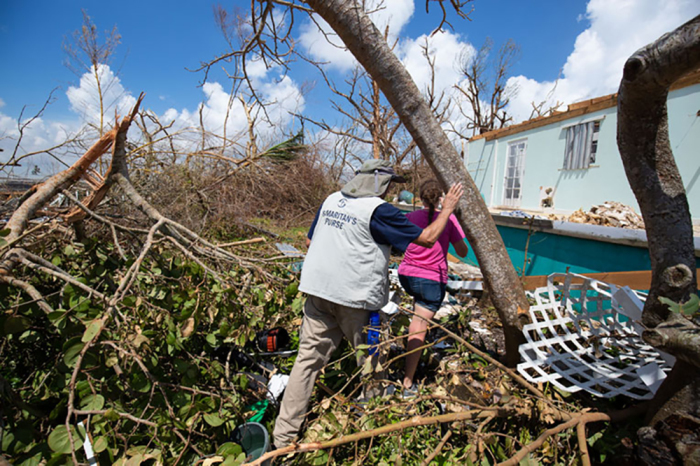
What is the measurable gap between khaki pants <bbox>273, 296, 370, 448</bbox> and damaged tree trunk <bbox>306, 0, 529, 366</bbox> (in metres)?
0.88

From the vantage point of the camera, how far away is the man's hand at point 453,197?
6.83 ft

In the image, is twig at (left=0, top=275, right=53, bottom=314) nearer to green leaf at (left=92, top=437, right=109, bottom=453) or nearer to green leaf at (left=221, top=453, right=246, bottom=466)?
green leaf at (left=92, top=437, right=109, bottom=453)

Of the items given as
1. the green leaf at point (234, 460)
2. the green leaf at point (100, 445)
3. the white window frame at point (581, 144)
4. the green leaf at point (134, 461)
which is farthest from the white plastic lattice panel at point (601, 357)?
the white window frame at point (581, 144)

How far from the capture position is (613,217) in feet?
18.5

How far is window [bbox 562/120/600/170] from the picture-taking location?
22.8ft

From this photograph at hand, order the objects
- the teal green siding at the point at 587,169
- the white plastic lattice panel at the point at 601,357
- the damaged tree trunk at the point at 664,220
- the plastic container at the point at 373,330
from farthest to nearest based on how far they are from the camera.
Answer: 1. the teal green siding at the point at 587,169
2. the plastic container at the point at 373,330
3. the white plastic lattice panel at the point at 601,357
4. the damaged tree trunk at the point at 664,220

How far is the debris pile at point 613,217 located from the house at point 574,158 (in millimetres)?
455

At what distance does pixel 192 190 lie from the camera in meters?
7.09

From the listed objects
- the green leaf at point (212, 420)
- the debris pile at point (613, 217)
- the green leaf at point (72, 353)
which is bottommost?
the green leaf at point (212, 420)

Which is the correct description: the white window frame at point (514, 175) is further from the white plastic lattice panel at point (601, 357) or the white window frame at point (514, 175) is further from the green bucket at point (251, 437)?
the green bucket at point (251, 437)

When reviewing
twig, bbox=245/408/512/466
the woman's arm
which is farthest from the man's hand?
twig, bbox=245/408/512/466

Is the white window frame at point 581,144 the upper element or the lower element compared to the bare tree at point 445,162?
upper

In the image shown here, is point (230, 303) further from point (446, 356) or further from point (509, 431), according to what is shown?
point (446, 356)

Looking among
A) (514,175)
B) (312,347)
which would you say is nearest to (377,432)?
(312,347)
